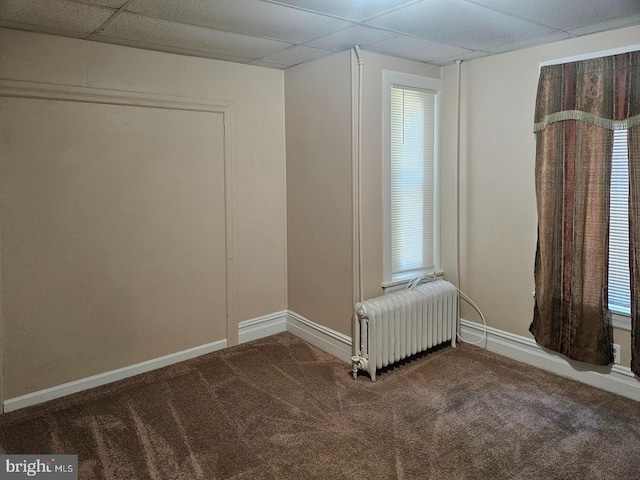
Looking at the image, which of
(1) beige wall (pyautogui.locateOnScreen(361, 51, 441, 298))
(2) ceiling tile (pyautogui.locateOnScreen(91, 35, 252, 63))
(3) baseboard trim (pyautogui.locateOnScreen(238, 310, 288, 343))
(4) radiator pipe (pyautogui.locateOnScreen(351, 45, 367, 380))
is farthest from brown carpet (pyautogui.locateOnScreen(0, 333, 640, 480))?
(2) ceiling tile (pyautogui.locateOnScreen(91, 35, 252, 63))

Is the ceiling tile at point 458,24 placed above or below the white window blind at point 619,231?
above

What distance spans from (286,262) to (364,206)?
3.58 ft

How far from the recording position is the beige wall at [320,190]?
3607mm

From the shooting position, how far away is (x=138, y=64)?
335 centimetres

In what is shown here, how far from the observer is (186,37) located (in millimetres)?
3070

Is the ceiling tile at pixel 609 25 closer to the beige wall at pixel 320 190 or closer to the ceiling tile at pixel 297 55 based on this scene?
the beige wall at pixel 320 190

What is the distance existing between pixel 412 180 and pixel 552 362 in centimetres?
177

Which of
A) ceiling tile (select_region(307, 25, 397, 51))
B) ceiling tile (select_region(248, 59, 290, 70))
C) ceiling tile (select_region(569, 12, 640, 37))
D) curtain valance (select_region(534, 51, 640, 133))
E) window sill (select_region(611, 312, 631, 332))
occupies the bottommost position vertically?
window sill (select_region(611, 312, 631, 332))

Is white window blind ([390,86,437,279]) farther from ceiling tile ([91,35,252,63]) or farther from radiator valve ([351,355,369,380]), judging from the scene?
ceiling tile ([91,35,252,63])

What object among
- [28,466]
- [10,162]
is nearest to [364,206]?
[10,162]

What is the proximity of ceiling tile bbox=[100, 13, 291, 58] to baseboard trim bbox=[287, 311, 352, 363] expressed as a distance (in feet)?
7.35

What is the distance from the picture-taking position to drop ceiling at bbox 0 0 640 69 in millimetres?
2498
